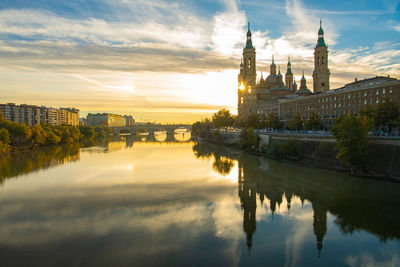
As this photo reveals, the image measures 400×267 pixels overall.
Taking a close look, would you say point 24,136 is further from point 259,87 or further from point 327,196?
point 259,87

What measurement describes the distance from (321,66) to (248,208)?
57.5 meters

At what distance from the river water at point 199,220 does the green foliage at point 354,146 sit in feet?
4.24

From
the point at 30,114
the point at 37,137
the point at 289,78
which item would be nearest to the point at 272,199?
the point at 37,137

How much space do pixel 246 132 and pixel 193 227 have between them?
35.4 meters

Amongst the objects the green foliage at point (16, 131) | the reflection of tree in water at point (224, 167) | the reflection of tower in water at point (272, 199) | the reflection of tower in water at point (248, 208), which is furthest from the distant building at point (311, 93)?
the green foliage at point (16, 131)

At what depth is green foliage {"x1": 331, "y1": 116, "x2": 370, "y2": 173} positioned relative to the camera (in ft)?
81.3

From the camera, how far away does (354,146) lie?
81.4ft

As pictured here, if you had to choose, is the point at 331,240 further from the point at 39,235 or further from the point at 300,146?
the point at 300,146

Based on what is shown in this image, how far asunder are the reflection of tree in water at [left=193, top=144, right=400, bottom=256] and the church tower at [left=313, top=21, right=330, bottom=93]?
42816 millimetres

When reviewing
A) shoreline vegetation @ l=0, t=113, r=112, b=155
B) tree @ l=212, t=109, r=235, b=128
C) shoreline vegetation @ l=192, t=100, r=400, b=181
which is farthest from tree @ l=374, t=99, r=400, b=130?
tree @ l=212, t=109, r=235, b=128

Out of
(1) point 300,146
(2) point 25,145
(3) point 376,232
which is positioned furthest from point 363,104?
(2) point 25,145

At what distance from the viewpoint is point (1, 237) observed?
527 inches

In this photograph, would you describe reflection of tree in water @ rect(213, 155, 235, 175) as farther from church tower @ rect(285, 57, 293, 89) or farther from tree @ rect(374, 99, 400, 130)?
church tower @ rect(285, 57, 293, 89)

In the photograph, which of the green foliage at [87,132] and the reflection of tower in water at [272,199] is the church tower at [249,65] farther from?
the reflection of tower in water at [272,199]
